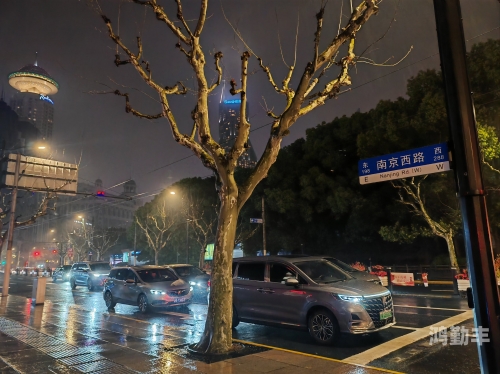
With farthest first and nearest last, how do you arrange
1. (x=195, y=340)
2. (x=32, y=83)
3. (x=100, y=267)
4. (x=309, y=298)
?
(x=32, y=83)
(x=100, y=267)
(x=195, y=340)
(x=309, y=298)

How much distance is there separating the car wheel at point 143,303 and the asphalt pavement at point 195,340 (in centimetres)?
92

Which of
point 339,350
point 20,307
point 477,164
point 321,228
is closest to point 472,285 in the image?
point 477,164

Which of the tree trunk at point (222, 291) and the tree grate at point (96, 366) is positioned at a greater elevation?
the tree trunk at point (222, 291)

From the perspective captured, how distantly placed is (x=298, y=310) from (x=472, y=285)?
17.5 feet

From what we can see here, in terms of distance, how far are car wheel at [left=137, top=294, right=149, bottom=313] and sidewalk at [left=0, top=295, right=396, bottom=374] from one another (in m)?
1.83

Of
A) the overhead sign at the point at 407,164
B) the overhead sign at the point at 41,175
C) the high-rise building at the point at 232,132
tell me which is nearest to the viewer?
the overhead sign at the point at 407,164

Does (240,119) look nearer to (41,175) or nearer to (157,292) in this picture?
(157,292)

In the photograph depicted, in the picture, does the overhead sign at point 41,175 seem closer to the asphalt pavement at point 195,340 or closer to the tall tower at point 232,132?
the tall tower at point 232,132

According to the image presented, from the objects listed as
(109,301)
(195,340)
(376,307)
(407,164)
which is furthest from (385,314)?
(109,301)

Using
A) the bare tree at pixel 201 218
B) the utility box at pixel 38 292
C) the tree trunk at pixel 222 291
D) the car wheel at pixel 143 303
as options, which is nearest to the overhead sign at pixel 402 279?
the car wheel at pixel 143 303

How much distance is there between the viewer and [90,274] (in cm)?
2578

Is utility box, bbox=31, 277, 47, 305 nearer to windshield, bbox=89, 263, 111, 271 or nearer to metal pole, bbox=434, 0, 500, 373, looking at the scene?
windshield, bbox=89, 263, 111, 271

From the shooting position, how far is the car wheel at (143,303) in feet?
45.4

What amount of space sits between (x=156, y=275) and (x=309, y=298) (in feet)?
27.4
